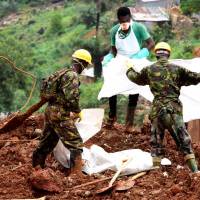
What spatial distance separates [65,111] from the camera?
643 centimetres

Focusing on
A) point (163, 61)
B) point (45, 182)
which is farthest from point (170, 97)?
point (45, 182)

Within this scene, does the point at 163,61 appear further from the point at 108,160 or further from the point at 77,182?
the point at 77,182

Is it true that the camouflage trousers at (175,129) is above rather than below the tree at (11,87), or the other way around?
above

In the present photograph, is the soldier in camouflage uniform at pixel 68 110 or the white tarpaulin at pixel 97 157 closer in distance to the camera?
the soldier in camouflage uniform at pixel 68 110

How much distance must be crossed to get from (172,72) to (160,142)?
0.90 meters

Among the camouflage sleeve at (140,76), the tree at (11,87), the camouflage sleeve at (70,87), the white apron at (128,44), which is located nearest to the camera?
the camouflage sleeve at (70,87)

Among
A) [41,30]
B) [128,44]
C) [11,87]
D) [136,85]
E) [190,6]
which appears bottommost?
[41,30]

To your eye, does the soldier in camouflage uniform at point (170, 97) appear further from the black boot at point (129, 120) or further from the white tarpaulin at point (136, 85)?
the black boot at point (129, 120)

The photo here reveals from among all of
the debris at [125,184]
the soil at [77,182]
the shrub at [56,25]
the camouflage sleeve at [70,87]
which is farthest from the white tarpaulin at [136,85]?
the shrub at [56,25]

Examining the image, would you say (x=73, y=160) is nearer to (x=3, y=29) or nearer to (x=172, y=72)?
(x=172, y=72)

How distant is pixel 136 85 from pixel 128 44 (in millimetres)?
633

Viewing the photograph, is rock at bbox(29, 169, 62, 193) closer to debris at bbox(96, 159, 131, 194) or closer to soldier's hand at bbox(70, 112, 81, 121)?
debris at bbox(96, 159, 131, 194)

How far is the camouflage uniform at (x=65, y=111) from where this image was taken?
6211 millimetres

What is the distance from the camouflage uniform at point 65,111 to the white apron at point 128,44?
196cm
